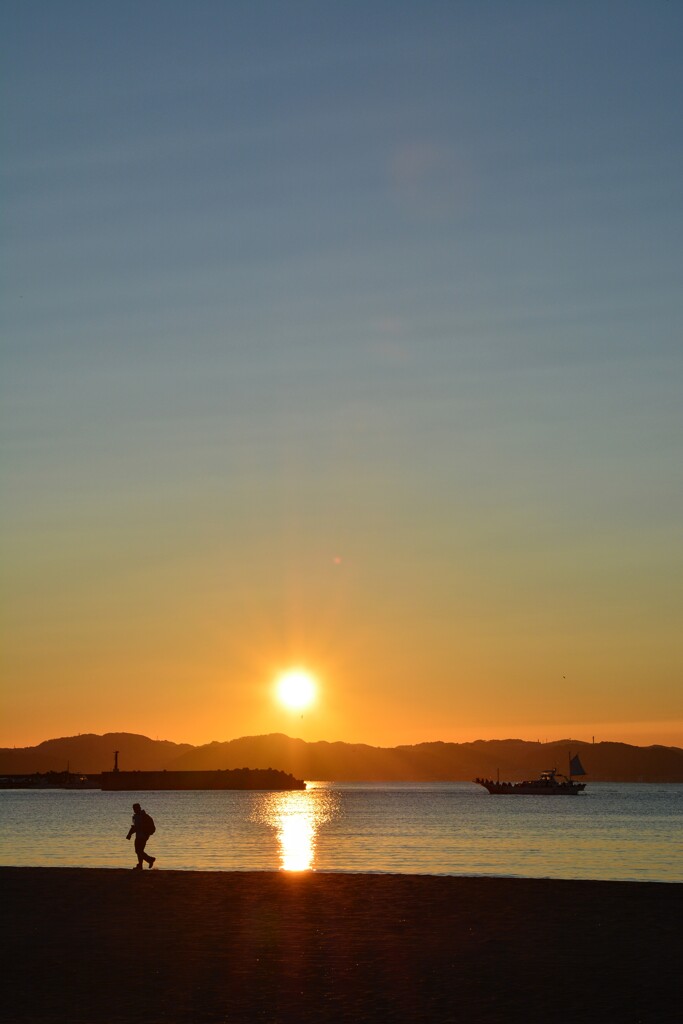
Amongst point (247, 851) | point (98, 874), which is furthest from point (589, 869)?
point (98, 874)

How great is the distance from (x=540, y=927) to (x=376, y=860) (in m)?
46.9

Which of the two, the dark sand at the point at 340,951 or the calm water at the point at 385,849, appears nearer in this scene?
the dark sand at the point at 340,951

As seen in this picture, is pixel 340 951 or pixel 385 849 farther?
pixel 385 849

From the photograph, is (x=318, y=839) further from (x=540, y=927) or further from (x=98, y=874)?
(x=540, y=927)

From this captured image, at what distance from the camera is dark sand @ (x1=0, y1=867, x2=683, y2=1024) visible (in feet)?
47.4

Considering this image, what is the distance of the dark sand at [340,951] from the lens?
14445mm

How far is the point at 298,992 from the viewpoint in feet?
50.7

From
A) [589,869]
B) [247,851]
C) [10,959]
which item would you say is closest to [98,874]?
[10,959]

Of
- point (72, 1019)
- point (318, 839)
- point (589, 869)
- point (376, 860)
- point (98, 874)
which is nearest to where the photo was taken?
point (72, 1019)

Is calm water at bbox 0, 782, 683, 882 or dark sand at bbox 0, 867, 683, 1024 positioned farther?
calm water at bbox 0, 782, 683, 882

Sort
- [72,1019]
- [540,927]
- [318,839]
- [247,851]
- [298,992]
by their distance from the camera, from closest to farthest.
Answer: [72,1019]
[298,992]
[540,927]
[247,851]
[318,839]

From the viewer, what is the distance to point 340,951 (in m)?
18.6

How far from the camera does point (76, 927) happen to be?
21.6 metres

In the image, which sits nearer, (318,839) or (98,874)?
(98,874)
